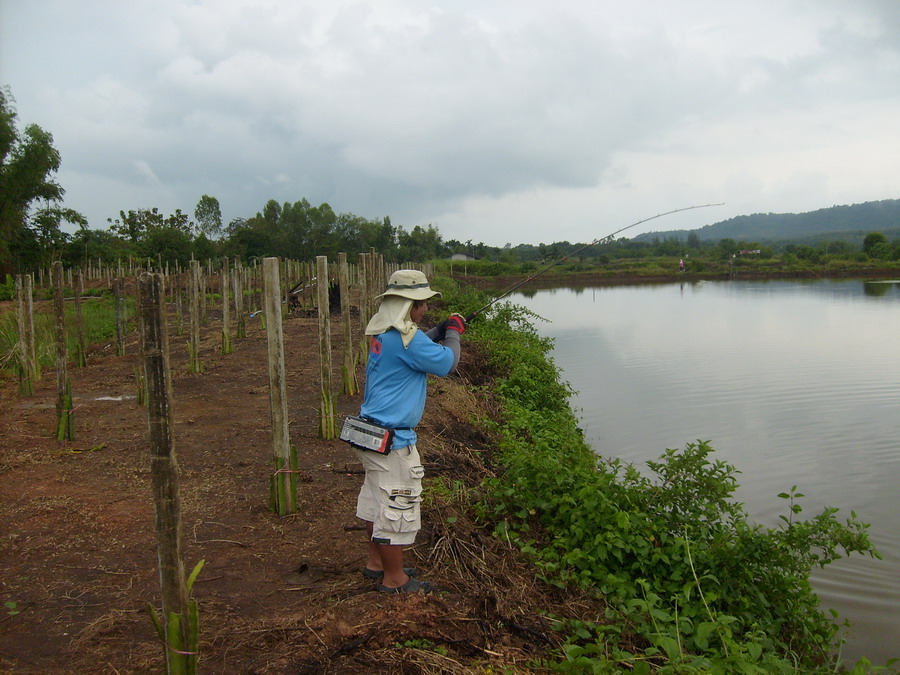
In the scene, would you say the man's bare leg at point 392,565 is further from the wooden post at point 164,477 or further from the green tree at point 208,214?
the green tree at point 208,214

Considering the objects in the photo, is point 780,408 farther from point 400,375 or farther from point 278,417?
point 400,375

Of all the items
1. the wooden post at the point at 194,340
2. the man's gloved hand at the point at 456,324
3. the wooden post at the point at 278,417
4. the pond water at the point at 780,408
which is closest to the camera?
the man's gloved hand at the point at 456,324

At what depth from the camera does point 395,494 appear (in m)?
3.52

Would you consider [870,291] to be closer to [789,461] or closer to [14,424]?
[789,461]

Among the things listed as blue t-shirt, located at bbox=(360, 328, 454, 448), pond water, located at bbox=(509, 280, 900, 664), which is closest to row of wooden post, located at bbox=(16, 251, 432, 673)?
blue t-shirt, located at bbox=(360, 328, 454, 448)

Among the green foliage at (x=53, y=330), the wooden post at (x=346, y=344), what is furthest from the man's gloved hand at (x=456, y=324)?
the green foliage at (x=53, y=330)

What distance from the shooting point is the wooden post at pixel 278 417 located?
4.69 metres

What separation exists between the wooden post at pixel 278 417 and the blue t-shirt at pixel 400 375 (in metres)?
1.35

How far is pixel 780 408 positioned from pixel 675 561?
851cm

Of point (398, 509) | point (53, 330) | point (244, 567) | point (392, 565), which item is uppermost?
point (53, 330)

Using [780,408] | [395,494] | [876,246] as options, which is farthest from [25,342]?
[876,246]

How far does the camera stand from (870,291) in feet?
122

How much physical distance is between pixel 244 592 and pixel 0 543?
188 centimetres

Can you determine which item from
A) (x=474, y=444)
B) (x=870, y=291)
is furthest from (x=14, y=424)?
(x=870, y=291)
